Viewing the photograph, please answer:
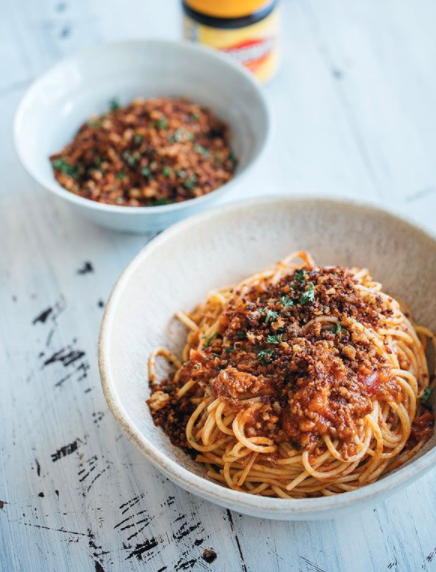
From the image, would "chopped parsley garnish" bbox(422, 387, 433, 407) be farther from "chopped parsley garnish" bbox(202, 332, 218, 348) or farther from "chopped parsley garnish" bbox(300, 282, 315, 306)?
"chopped parsley garnish" bbox(202, 332, 218, 348)

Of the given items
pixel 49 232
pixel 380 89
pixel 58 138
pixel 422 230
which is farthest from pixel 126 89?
pixel 422 230

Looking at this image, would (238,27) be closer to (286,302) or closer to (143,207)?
(143,207)

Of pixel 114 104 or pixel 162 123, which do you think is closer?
pixel 162 123

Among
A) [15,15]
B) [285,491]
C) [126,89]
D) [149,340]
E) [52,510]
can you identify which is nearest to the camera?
[285,491]

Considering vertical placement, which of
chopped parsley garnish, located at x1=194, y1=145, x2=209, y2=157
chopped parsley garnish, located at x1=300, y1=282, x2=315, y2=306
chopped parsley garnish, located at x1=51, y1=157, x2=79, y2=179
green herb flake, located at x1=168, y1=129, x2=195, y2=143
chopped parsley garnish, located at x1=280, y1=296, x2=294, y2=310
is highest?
chopped parsley garnish, located at x1=51, y1=157, x2=79, y2=179

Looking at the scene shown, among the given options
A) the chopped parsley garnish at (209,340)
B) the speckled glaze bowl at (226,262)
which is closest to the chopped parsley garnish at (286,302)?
the chopped parsley garnish at (209,340)

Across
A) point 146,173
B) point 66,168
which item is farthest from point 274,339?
point 66,168

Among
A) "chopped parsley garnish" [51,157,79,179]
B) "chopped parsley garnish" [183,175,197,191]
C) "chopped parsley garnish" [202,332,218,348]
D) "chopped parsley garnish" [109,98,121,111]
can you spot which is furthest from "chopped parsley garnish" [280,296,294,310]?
"chopped parsley garnish" [109,98,121,111]

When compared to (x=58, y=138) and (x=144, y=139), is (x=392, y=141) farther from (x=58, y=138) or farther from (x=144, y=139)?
(x=58, y=138)
